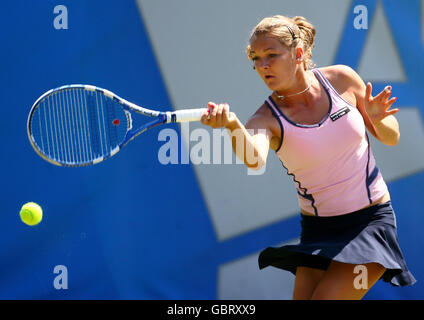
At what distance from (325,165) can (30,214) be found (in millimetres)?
1625

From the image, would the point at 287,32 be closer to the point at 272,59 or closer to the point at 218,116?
the point at 272,59

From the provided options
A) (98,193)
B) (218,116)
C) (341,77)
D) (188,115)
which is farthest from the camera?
(98,193)

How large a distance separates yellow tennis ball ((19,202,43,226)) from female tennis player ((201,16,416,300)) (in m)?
1.33

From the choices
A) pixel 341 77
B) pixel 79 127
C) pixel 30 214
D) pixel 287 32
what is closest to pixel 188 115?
pixel 287 32

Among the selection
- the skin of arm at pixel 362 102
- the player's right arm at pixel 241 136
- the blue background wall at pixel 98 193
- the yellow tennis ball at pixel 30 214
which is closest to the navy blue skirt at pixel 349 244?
the skin of arm at pixel 362 102

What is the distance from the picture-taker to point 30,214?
3.45 m

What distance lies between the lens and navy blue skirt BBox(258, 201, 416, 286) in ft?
8.63

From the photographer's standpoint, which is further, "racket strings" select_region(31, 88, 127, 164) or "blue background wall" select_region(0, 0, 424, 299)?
"blue background wall" select_region(0, 0, 424, 299)

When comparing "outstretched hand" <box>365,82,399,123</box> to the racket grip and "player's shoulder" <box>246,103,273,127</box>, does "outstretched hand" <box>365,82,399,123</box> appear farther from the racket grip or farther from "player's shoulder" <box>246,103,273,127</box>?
the racket grip

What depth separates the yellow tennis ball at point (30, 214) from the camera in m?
3.46

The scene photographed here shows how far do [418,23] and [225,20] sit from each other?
118cm

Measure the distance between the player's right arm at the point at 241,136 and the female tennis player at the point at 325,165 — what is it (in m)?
0.02

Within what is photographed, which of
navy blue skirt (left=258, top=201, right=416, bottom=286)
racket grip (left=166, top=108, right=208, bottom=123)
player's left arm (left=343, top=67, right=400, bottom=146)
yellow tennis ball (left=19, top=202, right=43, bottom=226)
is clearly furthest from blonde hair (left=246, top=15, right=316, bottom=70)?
yellow tennis ball (left=19, top=202, right=43, bottom=226)

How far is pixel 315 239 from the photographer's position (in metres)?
2.80
